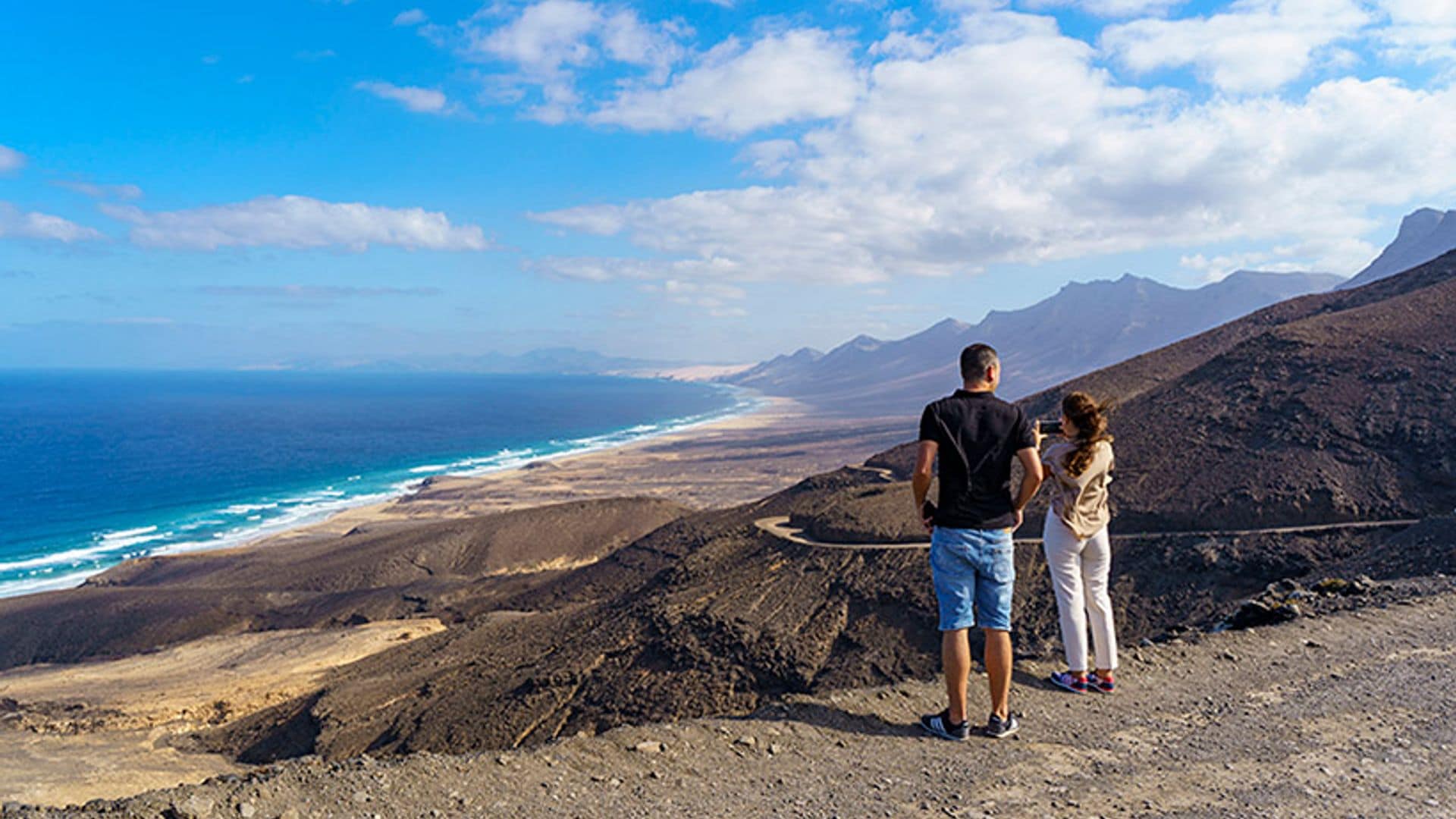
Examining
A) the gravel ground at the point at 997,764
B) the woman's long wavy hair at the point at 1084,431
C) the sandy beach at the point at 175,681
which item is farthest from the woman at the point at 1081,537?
the sandy beach at the point at 175,681

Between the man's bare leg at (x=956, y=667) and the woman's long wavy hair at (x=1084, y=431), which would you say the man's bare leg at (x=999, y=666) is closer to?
the man's bare leg at (x=956, y=667)

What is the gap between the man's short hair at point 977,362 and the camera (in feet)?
16.5

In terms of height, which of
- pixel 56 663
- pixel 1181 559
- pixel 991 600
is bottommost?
pixel 56 663

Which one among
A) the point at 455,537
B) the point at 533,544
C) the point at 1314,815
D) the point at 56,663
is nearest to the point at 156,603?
the point at 56,663

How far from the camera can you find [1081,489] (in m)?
5.70

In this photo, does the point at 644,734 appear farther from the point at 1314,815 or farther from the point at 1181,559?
the point at 1181,559

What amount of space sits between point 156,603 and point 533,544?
12802 mm

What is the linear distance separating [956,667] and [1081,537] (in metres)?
1.39

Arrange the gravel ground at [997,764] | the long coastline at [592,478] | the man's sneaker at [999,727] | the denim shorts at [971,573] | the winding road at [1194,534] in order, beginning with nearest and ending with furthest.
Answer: the gravel ground at [997,764] → the denim shorts at [971,573] → the man's sneaker at [999,727] → the winding road at [1194,534] → the long coastline at [592,478]

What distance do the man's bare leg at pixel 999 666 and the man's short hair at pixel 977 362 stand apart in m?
1.66

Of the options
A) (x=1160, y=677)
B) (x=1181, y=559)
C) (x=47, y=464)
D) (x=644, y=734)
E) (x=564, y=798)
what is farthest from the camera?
(x=47, y=464)

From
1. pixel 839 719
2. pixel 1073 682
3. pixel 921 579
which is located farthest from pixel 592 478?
pixel 1073 682

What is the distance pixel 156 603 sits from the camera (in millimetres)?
27625

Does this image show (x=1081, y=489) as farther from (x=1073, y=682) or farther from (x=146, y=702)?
(x=146, y=702)
